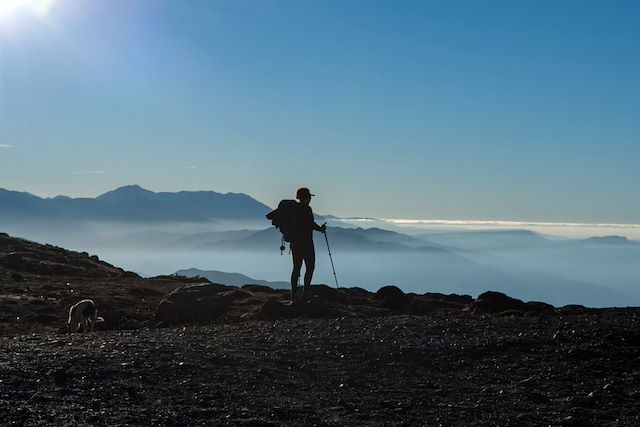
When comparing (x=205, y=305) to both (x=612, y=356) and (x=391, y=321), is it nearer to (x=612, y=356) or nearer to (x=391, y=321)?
(x=391, y=321)

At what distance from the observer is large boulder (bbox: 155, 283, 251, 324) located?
21.8 m

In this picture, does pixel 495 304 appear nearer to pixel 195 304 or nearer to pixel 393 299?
pixel 393 299

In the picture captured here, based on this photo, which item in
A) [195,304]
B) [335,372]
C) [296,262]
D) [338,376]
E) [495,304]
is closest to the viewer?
[338,376]

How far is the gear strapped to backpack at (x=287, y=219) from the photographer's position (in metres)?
21.0

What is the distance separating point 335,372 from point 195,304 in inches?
444

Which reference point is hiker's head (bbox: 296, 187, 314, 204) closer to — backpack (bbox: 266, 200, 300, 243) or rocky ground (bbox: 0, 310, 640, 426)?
backpack (bbox: 266, 200, 300, 243)

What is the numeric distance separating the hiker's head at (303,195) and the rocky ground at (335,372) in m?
3.29

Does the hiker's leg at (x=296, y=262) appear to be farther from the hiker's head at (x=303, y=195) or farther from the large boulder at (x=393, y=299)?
the large boulder at (x=393, y=299)

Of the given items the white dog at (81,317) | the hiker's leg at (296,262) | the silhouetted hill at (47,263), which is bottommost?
the white dog at (81,317)

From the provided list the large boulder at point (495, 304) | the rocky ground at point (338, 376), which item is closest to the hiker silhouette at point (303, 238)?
the rocky ground at point (338, 376)

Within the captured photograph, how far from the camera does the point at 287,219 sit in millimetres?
21188

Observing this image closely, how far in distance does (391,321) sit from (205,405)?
8.03 meters

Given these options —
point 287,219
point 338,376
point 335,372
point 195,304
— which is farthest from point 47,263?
point 338,376

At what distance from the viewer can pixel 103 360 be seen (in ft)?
41.2
